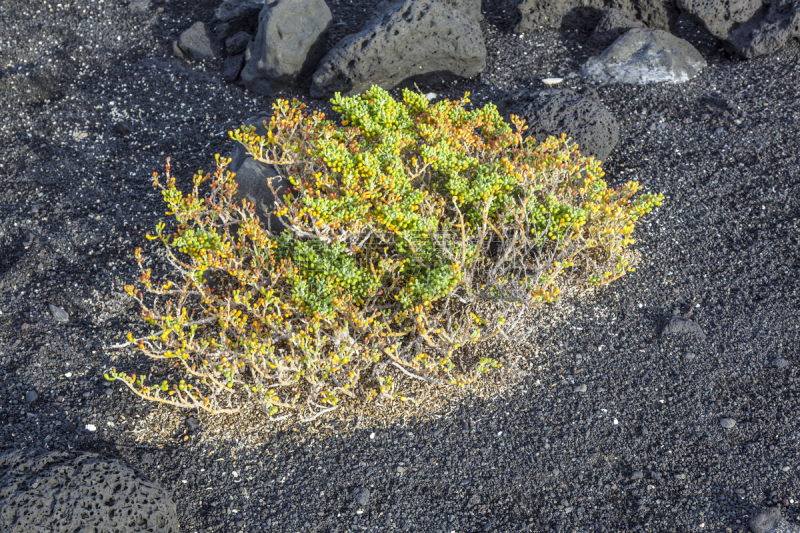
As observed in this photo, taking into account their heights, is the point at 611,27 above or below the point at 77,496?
above

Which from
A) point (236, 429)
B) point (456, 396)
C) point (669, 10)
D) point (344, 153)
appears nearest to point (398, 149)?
point (344, 153)

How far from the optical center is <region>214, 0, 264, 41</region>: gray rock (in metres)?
6.82

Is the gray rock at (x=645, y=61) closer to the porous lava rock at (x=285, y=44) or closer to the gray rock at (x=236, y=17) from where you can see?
the porous lava rock at (x=285, y=44)

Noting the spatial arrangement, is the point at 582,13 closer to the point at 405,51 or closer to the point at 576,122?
the point at 405,51

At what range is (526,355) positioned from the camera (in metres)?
4.16

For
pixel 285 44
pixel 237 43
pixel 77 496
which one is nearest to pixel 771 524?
pixel 77 496

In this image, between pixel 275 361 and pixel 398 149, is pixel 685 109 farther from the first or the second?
pixel 275 361

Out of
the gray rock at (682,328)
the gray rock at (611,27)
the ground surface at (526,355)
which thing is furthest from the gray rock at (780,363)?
the gray rock at (611,27)

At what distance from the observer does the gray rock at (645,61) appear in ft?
20.2

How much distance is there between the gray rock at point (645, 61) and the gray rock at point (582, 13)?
1.54ft

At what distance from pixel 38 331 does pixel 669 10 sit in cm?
643

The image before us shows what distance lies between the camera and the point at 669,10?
6730 mm

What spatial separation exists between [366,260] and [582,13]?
447cm

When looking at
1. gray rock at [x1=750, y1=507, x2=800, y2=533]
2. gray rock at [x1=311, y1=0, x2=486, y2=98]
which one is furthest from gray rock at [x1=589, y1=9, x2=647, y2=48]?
gray rock at [x1=750, y1=507, x2=800, y2=533]
